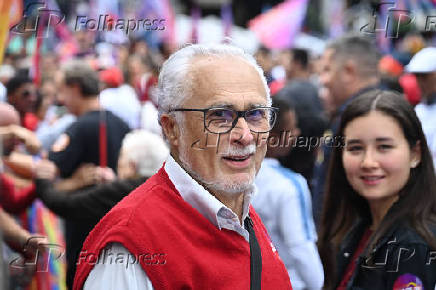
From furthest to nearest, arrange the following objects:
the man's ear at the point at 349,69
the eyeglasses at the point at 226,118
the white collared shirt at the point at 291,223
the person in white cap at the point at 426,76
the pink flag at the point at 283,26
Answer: the pink flag at the point at 283,26, the person in white cap at the point at 426,76, the man's ear at the point at 349,69, the white collared shirt at the point at 291,223, the eyeglasses at the point at 226,118

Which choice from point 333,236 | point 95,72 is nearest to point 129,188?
point 333,236

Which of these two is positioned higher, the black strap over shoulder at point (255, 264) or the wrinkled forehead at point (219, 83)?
the wrinkled forehead at point (219, 83)

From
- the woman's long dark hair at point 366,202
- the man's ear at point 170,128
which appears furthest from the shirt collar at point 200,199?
the woman's long dark hair at point 366,202

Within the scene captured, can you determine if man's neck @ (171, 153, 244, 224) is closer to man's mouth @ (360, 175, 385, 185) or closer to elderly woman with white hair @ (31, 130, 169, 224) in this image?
man's mouth @ (360, 175, 385, 185)

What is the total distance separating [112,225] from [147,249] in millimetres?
140

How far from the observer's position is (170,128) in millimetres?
2352

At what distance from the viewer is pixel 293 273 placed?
13.1ft

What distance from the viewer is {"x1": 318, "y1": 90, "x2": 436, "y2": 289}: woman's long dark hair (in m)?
2.98

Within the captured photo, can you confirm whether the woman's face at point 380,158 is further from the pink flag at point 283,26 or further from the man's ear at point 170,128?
the pink flag at point 283,26

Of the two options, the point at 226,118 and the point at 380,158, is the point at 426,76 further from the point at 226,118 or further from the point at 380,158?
the point at 226,118

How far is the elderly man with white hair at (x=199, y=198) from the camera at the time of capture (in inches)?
79.7

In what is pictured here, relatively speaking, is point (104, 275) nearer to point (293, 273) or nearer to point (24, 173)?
point (293, 273)

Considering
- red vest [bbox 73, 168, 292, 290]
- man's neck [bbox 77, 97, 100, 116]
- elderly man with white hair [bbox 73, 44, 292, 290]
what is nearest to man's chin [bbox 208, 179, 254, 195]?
elderly man with white hair [bbox 73, 44, 292, 290]

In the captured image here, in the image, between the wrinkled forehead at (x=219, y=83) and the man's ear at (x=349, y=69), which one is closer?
the wrinkled forehead at (x=219, y=83)
